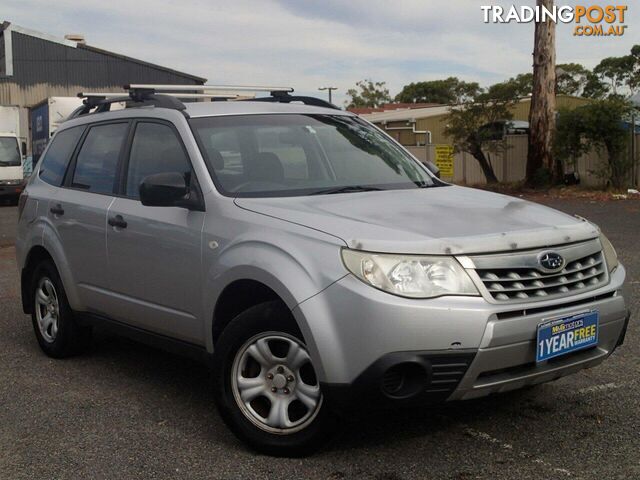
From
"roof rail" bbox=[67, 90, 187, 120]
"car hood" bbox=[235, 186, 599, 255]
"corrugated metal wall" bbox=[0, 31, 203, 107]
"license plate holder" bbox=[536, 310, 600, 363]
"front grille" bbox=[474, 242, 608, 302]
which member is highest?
"corrugated metal wall" bbox=[0, 31, 203, 107]

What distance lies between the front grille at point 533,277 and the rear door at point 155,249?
1.58m

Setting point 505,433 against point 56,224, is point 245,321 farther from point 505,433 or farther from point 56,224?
point 56,224

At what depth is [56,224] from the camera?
5.83 metres

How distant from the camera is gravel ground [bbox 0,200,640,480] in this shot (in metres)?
3.81

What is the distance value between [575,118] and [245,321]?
18430mm

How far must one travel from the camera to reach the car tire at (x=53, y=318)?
587cm

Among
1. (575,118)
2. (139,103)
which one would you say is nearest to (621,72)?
(575,118)

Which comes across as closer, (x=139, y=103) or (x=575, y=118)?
(x=139, y=103)

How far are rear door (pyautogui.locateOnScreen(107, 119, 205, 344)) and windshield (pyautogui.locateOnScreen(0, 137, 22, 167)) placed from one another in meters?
21.8

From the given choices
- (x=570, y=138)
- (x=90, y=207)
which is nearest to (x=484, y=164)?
(x=570, y=138)

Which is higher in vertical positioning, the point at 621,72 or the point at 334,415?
the point at 621,72

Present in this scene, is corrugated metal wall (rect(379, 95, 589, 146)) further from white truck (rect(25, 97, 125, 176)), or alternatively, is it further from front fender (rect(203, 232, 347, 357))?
front fender (rect(203, 232, 347, 357))

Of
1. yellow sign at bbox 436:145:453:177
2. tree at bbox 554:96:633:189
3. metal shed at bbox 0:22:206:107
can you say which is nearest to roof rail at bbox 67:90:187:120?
tree at bbox 554:96:633:189

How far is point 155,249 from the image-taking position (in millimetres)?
4723
